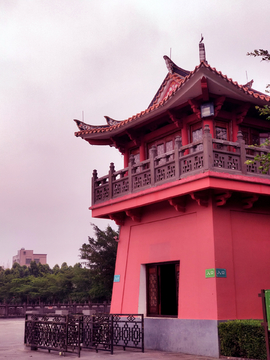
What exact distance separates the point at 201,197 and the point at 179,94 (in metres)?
2.97

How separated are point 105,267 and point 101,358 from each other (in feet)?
71.5

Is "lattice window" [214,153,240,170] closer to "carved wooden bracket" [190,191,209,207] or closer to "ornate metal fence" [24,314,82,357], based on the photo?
"carved wooden bracket" [190,191,209,207]

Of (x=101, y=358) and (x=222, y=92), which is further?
(x=222, y=92)

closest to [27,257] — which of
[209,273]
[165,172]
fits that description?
[165,172]

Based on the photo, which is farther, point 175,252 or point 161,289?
point 161,289

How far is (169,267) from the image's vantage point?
14047 millimetres

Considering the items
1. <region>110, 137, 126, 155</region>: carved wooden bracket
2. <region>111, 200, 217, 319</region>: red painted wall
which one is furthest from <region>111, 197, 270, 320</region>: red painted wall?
<region>110, 137, 126, 155</region>: carved wooden bracket

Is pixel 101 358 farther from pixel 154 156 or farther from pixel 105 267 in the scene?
pixel 105 267

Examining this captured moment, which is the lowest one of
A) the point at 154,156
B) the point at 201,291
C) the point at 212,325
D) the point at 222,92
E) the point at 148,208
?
the point at 212,325

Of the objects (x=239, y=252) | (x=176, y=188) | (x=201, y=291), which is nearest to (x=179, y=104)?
(x=176, y=188)

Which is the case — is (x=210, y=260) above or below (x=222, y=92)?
below

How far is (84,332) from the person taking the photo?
12.1 m

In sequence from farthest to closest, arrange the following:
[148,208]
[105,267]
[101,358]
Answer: [105,267] → [148,208] → [101,358]

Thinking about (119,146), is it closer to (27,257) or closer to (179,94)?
(179,94)
